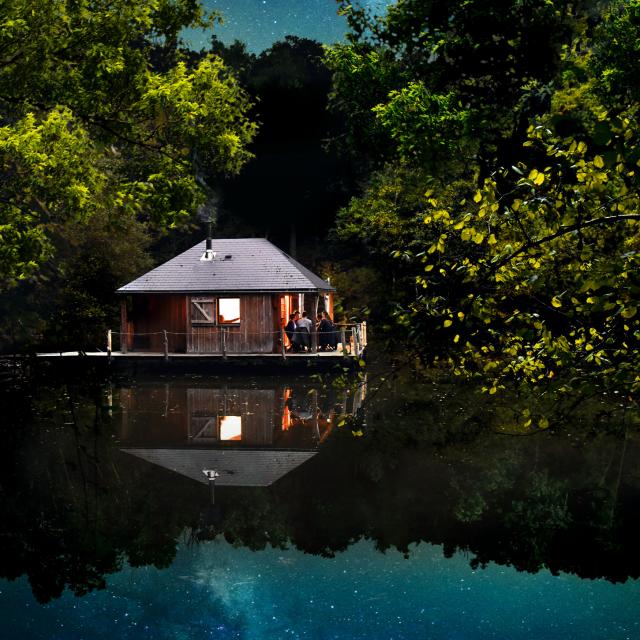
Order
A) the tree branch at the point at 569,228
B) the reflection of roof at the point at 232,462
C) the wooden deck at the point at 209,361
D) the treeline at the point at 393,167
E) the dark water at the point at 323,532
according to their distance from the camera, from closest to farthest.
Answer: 1. the tree branch at the point at 569,228
2. the treeline at the point at 393,167
3. the dark water at the point at 323,532
4. the reflection of roof at the point at 232,462
5. the wooden deck at the point at 209,361

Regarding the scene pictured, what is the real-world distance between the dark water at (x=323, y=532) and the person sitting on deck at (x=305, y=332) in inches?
623

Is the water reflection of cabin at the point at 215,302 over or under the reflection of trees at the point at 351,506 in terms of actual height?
over

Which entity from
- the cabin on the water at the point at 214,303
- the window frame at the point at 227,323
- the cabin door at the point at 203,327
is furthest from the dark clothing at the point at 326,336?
the cabin door at the point at 203,327

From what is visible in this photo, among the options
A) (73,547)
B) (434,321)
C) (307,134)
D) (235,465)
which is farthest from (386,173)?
(434,321)

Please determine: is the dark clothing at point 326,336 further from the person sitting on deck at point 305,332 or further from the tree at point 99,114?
the tree at point 99,114

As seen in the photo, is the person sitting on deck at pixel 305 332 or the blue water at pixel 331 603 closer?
the blue water at pixel 331 603

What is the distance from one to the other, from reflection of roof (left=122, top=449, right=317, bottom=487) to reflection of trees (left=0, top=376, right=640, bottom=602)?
1.14 ft

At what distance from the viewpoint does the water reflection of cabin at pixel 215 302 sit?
1427 inches

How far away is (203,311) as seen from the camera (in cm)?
3678

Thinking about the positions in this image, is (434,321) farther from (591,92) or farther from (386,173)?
(386,173)

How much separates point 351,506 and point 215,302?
25388 mm

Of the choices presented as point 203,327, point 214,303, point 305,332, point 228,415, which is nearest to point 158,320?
point 203,327

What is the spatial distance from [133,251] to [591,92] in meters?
25.7

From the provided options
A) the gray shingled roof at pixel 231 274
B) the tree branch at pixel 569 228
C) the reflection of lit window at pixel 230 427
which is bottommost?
the reflection of lit window at pixel 230 427
